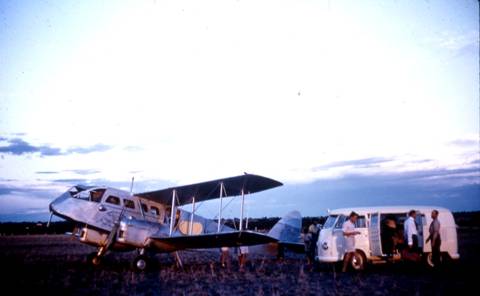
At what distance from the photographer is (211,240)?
13.3 m

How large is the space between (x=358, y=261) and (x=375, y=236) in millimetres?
956

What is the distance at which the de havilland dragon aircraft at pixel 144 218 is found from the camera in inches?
507

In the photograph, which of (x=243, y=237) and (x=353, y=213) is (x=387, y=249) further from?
(x=243, y=237)

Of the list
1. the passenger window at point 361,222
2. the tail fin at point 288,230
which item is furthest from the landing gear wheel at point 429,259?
the tail fin at point 288,230

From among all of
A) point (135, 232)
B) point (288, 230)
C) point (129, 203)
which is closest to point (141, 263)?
point (135, 232)

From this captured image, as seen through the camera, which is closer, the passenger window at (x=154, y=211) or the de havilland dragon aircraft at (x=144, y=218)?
the de havilland dragon aircraft at (x=144, y=218)

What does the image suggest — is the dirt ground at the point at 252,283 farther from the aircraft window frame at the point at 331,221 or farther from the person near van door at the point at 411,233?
the aircraft window frame at the point at 331,221

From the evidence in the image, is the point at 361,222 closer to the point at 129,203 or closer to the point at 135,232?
the point at 135,232

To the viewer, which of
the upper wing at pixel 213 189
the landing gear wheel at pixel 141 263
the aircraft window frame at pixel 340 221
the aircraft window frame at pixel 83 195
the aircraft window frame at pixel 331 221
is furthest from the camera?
the upper wing at pixel 213 189

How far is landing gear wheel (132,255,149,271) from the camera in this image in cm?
1257

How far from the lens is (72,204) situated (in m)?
12.9

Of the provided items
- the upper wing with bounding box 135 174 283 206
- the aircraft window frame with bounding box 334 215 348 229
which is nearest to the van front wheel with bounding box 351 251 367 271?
the aircraft window frame with bounding box 334 215 348 229

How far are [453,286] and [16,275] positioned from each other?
12.7m

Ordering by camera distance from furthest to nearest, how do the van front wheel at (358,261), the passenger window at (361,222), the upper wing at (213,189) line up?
the upper wing at (213,189), the passenger window at (361,222), the van front wheel at (358,261)
